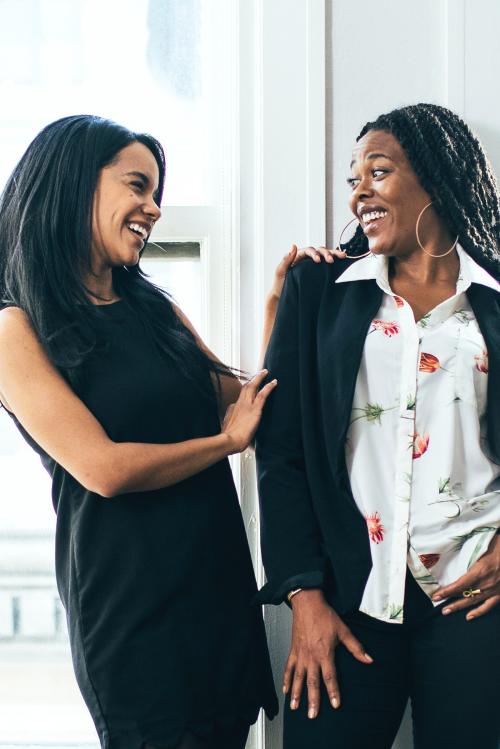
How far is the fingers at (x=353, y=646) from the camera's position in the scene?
133 centimetres

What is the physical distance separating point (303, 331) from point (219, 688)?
0.60m

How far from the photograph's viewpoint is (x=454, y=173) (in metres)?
1.44

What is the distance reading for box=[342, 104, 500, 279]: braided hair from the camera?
1435 mm

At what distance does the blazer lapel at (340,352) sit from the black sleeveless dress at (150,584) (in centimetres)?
22

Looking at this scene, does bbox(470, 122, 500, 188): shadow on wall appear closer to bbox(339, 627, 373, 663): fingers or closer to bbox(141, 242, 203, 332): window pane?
bbox(141, 242, 203, 332): window pane

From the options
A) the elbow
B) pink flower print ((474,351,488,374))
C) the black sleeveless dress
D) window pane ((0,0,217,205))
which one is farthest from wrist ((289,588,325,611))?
window pane ((0,0,217,205))

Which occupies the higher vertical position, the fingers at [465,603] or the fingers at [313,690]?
the fingers at [465,603]

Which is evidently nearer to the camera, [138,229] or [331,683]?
[331,683]

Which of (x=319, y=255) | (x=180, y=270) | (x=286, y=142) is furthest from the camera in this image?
(x=180, y=270)

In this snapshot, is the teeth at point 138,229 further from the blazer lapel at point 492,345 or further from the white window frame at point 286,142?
the blazer lapel at point 492,345

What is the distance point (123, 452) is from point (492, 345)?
618 millimetres

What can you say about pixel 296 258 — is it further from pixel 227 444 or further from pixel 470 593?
pixel 470 593

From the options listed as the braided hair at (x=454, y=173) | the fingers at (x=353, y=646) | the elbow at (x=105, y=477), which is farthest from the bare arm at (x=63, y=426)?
the braided hair at (x=454, y=173)

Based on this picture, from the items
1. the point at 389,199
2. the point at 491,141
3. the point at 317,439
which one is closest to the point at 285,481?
the point at 317,439
